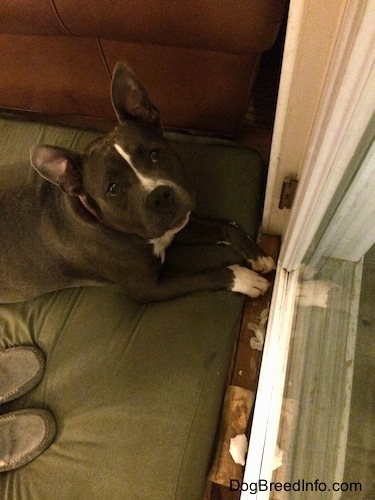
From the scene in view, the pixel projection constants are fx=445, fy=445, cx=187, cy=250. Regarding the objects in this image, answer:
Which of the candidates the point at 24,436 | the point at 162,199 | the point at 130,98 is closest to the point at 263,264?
the point at 162,199

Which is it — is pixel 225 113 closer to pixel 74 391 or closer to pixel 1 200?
pixel 1 200

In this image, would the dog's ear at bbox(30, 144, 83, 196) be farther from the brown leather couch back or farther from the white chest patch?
the brown leather couch back

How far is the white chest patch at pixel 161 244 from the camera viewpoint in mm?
1604

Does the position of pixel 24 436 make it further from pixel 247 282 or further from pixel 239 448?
pixel 247 282

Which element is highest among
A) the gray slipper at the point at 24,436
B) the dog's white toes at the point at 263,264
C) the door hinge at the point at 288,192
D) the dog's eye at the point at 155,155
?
the door hinge at the point at 288,192

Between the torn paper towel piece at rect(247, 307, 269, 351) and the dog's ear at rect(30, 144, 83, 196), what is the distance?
881mm

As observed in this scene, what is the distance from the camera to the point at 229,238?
179cm

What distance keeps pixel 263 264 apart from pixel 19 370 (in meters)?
1.03

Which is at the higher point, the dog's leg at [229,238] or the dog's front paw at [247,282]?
the dog's leg at [229,238]

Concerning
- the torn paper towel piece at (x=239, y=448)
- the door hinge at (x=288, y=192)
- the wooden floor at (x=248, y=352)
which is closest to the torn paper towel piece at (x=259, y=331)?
the wooden floor at (x=248, y=352)

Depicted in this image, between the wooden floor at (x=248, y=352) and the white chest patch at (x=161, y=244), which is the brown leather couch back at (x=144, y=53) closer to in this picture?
the white chest patch at (x=161, y=244)

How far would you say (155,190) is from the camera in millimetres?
1350

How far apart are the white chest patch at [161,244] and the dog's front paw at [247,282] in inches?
10.3

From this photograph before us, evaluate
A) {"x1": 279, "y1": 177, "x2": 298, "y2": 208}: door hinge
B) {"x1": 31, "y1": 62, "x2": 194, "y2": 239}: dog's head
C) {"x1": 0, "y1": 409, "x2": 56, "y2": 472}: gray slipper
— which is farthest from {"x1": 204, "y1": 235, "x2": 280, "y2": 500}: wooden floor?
{"x1": 0, "y1": 409, "x2": 56, "y2": 472}: gray slipper
